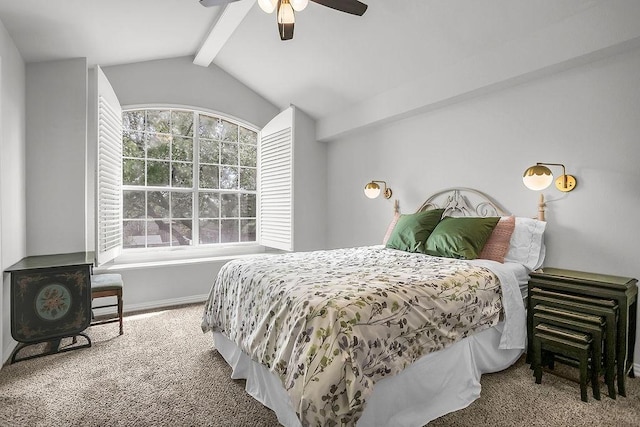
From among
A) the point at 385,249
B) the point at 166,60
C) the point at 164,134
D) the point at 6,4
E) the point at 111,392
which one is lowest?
the point at 111,392

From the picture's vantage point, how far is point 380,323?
1704mm

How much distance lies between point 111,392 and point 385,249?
2.44 metres

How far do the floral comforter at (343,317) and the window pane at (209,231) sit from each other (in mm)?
2240

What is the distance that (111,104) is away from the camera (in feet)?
11.7

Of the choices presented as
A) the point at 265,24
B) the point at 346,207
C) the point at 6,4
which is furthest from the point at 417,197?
the point at 6,4

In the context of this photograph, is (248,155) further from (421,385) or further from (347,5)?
(421,385)

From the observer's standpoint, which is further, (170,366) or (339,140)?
(339,140)

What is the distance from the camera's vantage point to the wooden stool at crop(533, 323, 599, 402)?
2070 mm

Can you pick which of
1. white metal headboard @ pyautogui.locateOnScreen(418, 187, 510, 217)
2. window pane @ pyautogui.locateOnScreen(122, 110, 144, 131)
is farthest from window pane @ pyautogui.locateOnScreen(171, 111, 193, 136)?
white metal headboard @ pyautogui.locateOnScreen(418, 187, 510, 217)

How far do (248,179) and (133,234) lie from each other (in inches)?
66.4

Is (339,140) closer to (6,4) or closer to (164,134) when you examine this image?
(164,134)

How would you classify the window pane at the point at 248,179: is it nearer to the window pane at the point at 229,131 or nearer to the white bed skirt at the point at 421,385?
the window pane at the point at 229,131

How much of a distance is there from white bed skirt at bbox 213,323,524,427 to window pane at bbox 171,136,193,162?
3.05m

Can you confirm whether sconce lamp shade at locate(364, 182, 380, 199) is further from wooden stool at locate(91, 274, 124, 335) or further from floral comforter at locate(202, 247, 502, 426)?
wooden stool at locate(91, 274, 124, 335)
